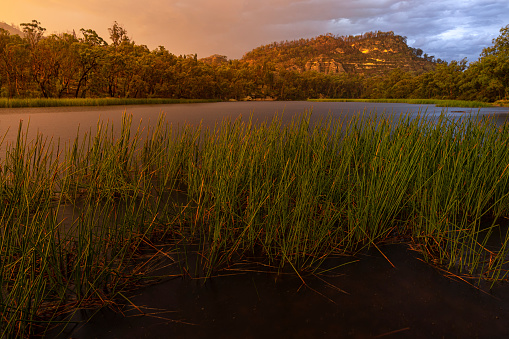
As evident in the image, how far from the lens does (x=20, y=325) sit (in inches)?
65.0

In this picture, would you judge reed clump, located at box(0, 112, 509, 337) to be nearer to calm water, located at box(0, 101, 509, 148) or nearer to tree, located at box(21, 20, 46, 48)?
calm water, located at box(0, 101, 509, 148)

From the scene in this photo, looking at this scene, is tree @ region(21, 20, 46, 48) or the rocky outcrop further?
the rocky outcrop

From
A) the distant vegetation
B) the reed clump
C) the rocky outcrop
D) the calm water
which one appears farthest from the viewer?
the rocky outcrop

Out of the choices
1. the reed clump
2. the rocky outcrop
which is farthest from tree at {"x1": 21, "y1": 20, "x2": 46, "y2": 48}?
the rocky outcrop

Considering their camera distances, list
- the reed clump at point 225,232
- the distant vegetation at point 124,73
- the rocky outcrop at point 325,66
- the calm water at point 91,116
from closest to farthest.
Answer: the reed clump at point 225,232 < the calm water at point 91,116 < the distant vegetation at point 124,73 < the rocky outcrop at point 325,66

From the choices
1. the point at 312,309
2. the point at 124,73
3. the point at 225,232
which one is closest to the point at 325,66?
the point at 124,73

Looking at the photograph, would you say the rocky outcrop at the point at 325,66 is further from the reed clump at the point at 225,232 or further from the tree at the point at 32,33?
the reed clump at the point at 225,232

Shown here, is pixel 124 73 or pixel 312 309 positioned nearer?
pixel 312 309

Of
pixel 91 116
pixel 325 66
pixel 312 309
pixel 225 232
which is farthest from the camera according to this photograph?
pixel 325 66

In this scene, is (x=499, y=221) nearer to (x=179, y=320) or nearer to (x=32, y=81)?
(x=179, y=320)

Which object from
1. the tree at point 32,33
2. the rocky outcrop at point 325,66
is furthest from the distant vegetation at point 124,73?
the rocky outcrop at point 325,66

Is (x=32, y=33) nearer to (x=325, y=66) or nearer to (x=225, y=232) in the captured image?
(x=225, y=232)

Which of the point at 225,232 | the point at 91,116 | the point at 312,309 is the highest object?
the point at 91,116

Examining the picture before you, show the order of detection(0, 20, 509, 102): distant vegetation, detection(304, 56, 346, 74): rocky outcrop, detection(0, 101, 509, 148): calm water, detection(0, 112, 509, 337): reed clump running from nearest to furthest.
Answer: detection(0, 112, 509, 337): reed clump, detection(0, 101, 509, 148): calm water, detection(0, 20, 509, 102): distant vegetation, detection(304, 56, 346, 74): rocky outcrop
